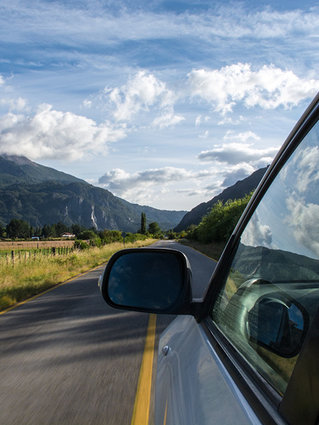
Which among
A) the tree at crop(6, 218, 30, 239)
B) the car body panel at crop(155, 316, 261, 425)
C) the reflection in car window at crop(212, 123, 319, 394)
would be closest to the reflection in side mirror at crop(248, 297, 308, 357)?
the reflection in car window at crop(212, 123, 319, 394)

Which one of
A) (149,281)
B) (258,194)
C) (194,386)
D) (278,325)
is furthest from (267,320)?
(149,281)

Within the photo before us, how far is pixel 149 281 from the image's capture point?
2.12 meters

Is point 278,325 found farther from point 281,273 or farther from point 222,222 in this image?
point 222,222

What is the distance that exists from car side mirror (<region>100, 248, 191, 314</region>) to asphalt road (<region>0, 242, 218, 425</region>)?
165 cm

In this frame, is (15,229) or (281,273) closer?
(281,273)

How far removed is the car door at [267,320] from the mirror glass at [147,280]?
0.20m

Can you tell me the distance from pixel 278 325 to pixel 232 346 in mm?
365

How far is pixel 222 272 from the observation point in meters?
2.00

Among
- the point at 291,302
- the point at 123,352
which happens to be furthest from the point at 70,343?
the point at 291,302

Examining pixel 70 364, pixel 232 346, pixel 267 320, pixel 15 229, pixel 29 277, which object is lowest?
pixel 29 277

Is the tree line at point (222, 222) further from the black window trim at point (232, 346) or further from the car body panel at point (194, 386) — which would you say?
the black window trim at point (232, 346)

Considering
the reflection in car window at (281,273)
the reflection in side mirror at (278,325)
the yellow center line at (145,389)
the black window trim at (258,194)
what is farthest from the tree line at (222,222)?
the reflection in side mirror at (278,325)

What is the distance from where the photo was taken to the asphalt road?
142 inches

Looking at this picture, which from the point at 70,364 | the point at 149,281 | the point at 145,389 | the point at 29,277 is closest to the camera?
the point at 149,281
